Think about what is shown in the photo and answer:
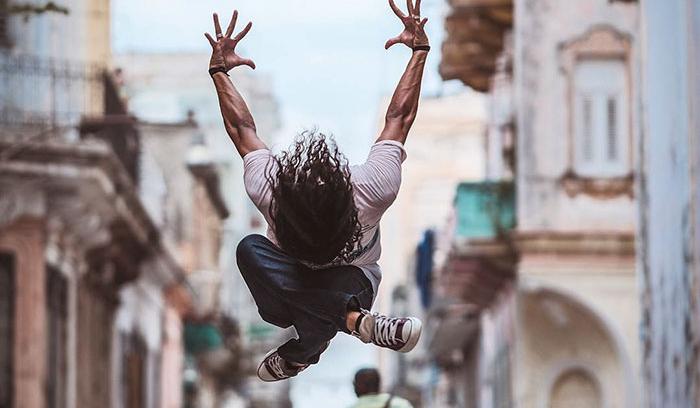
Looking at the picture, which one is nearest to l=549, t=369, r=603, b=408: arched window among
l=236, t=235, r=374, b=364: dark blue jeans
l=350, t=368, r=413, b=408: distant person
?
l=350, t=368, r=413, b=408: distant person

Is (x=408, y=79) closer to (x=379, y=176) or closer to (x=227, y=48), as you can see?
(x=379, y=176)

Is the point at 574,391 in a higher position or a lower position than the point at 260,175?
lower

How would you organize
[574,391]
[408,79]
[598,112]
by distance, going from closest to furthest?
[408,79], [598,112], [574,391]

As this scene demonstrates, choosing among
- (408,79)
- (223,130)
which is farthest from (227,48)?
(223,130)

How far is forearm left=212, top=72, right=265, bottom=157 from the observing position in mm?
11930

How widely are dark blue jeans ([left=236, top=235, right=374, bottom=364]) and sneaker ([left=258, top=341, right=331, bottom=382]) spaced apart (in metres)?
0.16

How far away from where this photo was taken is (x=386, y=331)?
1166 centimetres

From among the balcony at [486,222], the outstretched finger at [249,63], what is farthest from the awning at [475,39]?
the outstretched finger at [249,63]

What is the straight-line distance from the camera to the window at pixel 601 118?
130 feet

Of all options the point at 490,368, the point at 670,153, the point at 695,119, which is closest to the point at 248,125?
the point at 695,119

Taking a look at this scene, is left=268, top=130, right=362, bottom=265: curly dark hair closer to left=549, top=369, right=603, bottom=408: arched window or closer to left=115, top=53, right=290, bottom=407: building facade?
left=549, top=369, right=603, bottom=408: arched window

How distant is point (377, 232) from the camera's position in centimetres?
1203

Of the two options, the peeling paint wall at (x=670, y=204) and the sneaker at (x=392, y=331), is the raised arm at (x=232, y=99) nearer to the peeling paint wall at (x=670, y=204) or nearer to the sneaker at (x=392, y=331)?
the sneaker at (x=392, y=331)

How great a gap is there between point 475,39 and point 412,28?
32093 mm
